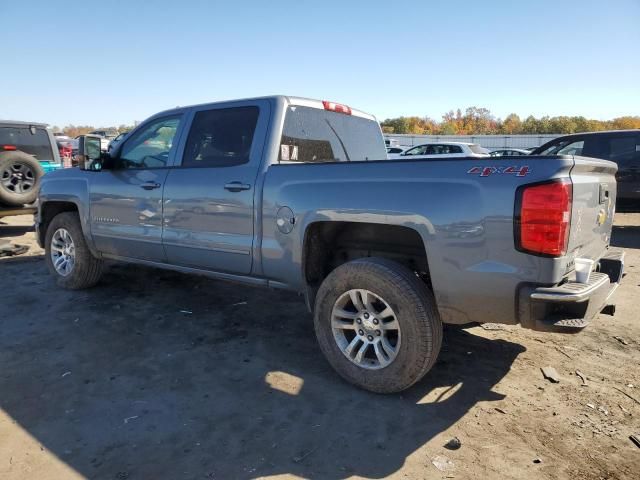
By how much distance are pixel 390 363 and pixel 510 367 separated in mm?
1133

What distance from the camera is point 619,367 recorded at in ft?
11.7

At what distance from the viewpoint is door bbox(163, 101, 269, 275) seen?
3.77 metres

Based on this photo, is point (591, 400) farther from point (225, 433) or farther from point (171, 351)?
point (171, 351)

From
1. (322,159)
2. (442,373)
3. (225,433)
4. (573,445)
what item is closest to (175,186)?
(322,159)

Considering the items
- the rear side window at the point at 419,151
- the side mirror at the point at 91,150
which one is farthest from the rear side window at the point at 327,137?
the rear side window at the point at 419,151

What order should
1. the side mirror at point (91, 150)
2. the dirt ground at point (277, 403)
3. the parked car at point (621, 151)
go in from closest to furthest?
the dirt ground at point (277, 403), the side mirror at point (91, 150), the parked car at point (621, 151)

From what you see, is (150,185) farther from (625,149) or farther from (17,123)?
(625,149)

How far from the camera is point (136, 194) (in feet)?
14.8

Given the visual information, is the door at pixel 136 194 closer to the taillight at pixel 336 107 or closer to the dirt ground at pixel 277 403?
the dirt ground at pixel 277 403

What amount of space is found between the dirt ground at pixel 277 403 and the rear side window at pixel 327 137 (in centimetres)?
158

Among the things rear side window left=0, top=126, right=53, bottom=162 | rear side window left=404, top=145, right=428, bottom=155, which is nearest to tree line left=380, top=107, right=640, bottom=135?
rear side window left=404, top=145, right=428, bottom=155

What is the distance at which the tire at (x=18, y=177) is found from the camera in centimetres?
757

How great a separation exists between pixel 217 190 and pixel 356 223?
3.99 ft

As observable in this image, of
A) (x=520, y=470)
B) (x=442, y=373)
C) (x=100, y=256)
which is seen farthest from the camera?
(x=100, y=256)
